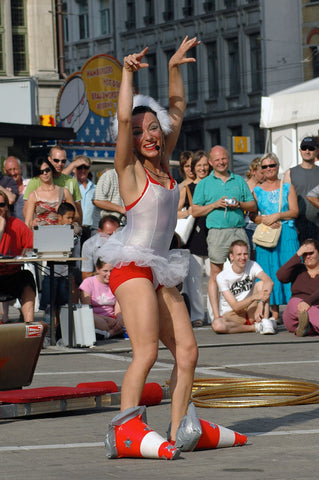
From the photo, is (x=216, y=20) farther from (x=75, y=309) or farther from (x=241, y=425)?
(x=241, y=425)

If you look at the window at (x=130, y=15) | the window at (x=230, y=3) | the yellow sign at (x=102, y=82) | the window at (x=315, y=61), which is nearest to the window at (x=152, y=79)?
the window at (x=130, y=15)

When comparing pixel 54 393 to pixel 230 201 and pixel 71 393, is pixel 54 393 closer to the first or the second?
pixel 71 393

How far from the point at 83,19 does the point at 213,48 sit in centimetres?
1162

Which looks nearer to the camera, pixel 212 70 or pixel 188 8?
pixel 212 70

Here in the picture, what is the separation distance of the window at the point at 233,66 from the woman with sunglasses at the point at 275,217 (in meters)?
49.0

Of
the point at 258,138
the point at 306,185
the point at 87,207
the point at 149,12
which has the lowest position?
the point at 87,207


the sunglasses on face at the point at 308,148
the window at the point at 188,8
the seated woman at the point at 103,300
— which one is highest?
the window at the point at 188,8

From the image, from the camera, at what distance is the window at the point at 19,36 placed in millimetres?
38625

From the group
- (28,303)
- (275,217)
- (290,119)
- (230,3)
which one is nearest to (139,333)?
(28,303)

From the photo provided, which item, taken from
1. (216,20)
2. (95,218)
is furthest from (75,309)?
(216,20)

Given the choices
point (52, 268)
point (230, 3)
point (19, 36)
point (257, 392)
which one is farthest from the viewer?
point (230, 3)

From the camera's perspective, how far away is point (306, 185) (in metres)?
14.7

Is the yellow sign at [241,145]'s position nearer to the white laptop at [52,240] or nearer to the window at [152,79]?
the window at [152,79]

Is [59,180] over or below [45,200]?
over
